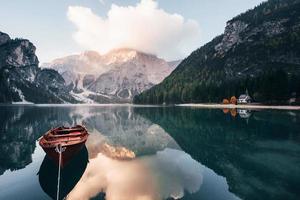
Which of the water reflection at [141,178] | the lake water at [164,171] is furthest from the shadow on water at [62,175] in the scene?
the water reflection at [141,178]

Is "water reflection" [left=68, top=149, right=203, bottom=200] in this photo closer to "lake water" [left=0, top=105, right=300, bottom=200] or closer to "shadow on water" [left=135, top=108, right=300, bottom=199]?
"lake water" [left=0, top=105, right=300, bottom=200]

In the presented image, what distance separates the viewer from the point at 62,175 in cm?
2478

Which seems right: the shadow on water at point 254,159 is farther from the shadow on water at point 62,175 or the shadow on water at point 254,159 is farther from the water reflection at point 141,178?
the shadow on water at point 62,175

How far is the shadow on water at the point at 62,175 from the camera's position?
21.1 m

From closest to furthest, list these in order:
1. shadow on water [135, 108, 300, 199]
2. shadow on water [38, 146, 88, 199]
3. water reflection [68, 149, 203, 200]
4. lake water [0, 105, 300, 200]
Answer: water reflection [68, 149, 203, 200] < lake water [0, 105, 300, 200] < shadow on water [135, 108, 300, 199] < shadow on water [38, 146, 88, 199]

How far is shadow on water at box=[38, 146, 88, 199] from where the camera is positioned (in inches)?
829

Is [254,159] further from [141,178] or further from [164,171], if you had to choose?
[141,178]

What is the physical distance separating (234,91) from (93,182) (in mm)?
169494

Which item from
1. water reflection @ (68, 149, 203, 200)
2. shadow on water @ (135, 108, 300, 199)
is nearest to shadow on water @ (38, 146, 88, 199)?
water reflection @ (68, 149, 203, 200)

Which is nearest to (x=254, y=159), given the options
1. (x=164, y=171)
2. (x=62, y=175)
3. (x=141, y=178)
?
(x=164, y=171)

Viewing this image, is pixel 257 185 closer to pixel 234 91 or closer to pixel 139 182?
pixel 139 182

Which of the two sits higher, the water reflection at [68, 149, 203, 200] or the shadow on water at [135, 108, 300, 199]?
the shadow on water at [135, 108, 300, 199]

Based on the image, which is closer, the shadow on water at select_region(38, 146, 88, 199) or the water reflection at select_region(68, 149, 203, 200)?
the water reflection at select_region(68, 149, 203, 200)

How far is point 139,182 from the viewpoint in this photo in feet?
74.7
